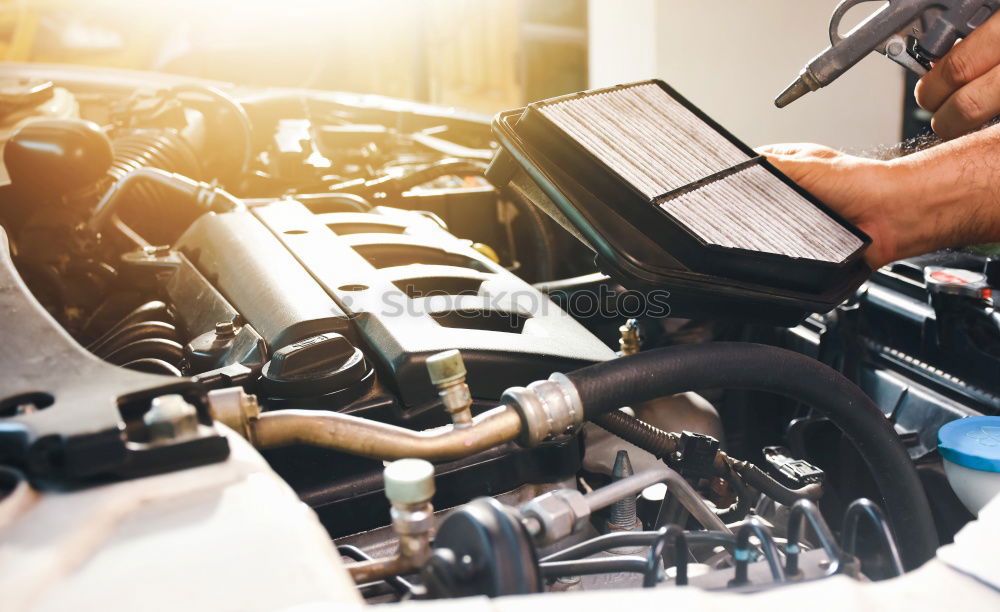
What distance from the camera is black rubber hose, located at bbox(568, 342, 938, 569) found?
0.76 metres

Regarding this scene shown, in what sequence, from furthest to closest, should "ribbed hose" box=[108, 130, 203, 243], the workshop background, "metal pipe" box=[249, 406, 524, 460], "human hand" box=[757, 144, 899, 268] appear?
the workshop background → "ribbed hose" box=[108, 130, 203, 243] → "human hand" box=[757, 144, 899, 268] → "metal pipe" box=[249, 406, 524, 460]

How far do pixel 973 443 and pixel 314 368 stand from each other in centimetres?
→ 64

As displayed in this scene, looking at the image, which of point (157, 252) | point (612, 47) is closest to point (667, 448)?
point (157, 252)

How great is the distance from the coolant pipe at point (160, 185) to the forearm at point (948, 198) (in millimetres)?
1013

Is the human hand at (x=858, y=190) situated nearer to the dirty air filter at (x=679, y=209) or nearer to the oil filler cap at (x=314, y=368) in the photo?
the dirty air filter at (x=679, y=209)

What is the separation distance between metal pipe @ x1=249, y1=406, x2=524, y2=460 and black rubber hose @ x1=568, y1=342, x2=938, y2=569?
0.48ft

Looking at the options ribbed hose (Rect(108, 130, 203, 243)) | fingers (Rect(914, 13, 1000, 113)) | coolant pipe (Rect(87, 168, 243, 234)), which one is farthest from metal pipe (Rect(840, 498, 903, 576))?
ribbed hose (Rect(108, 130, 203, 243))

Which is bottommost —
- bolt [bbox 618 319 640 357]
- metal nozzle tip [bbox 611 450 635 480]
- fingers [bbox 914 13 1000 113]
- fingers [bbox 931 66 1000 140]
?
metal nozzle tip [bbox 611 450 635 480]

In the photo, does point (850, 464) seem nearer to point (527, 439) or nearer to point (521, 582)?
point (527, 439)

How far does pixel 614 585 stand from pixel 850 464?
0.46m

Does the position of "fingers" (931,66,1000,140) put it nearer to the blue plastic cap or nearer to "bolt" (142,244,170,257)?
the blue plastic cap

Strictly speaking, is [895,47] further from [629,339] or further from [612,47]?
[612,47]

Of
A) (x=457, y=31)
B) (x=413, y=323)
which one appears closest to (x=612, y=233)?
(x=413, y=323)

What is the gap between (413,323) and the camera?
2.90 ft
